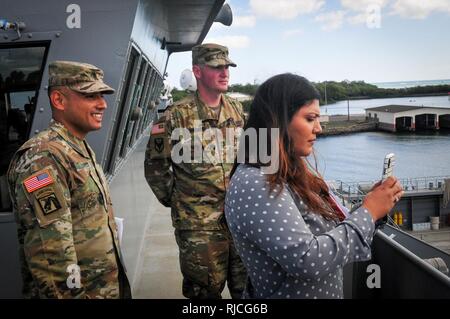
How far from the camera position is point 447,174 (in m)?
38.2

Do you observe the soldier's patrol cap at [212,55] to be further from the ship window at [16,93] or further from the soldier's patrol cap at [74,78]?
the soldier's patrol cap at [74,78]

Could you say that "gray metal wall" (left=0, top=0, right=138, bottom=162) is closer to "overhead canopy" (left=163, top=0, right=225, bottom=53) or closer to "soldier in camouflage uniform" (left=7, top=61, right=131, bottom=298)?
"soldier in camouflage uniform" (left=7, top=61, right=131, bottom=298)

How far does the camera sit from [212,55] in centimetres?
279

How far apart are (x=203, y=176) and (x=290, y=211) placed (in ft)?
5.09

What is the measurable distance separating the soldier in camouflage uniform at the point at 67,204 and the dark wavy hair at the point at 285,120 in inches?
27.9

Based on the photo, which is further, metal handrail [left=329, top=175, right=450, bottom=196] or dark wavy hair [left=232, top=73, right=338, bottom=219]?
metal handrail [left=329, top=175, right=450, bottom=196]

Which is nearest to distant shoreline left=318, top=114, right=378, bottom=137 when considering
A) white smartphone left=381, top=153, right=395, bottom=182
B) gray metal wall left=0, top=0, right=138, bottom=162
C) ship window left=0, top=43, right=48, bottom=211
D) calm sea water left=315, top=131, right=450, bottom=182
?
calm sea water left=315, top=131, right=450, bottom=182

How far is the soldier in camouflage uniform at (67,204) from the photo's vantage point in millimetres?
1561

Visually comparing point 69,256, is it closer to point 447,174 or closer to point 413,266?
point 413,266

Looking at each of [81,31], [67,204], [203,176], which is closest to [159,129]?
[203,176]

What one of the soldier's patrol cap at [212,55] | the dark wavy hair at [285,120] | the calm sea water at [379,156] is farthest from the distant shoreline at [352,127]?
the dark wavy hair at [285,120]

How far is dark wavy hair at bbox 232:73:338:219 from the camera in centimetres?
134

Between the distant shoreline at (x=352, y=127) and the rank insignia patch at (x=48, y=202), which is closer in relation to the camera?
the rank insignia patch at (x=48, y=202)

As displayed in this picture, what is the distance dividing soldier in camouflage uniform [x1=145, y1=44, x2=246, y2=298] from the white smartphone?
1.42 metres
